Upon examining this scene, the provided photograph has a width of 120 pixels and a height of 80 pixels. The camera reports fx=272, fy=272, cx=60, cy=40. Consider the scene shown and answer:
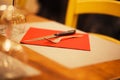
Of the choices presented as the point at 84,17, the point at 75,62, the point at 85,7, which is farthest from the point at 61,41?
the point at 84,17

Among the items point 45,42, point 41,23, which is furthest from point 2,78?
point 41,23

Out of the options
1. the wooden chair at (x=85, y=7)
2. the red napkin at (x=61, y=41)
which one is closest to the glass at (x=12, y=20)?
the red napkin at (x=61, y=41)

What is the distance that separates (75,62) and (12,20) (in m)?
0.34

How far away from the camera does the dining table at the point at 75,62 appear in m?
0.75

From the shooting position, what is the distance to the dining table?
2.47 ft

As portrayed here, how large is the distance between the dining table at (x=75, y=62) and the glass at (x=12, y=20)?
106 millimetres

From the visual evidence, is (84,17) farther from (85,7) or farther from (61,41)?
(61,41)

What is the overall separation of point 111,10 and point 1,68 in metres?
0.89

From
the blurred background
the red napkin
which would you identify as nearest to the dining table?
the red napkin

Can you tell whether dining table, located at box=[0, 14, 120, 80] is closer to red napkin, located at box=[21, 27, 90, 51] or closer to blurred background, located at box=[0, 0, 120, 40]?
red napkin, located at box=[21, 27, 90, 51]

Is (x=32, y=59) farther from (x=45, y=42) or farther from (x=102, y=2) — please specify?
(x=102, y=2)

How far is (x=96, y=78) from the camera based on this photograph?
2.46ft

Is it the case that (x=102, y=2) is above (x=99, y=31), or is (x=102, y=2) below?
above

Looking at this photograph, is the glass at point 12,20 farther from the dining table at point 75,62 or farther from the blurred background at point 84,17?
the blurred background at point 84,17
